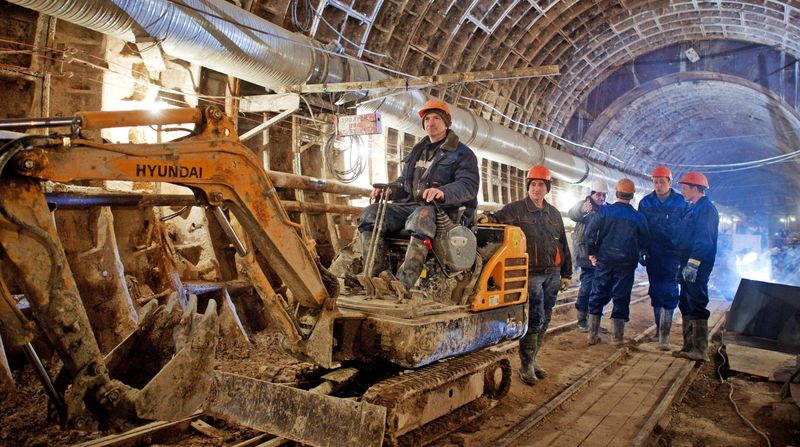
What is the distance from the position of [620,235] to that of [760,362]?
2162 millimetres

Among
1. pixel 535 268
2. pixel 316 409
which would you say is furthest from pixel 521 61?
pixel 316 409

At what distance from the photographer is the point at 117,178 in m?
2.52

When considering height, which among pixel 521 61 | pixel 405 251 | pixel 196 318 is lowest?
pixel 196 318

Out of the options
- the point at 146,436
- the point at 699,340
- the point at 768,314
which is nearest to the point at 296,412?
the point at 146,436

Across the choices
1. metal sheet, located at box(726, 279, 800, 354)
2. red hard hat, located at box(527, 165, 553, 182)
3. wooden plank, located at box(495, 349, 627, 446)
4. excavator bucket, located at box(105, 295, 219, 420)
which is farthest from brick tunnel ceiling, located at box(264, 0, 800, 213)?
metal sheet, located at box(726, 279, 800, 354)

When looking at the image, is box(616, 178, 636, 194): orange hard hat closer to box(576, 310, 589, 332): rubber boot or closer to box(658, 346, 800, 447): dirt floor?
box(576, 310, 589, 332): rubber boot

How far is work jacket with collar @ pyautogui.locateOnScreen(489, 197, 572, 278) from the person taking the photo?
5414 mm

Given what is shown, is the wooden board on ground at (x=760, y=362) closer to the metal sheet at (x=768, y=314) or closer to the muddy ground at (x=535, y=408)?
the muddy ground at (x=535, y=408)

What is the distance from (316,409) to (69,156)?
1.95m

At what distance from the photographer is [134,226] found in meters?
5.67

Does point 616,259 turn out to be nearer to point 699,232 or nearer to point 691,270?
point 691,270

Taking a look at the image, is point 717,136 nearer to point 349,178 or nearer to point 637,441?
point 349,178

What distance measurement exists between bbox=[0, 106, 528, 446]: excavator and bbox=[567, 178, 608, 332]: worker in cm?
388

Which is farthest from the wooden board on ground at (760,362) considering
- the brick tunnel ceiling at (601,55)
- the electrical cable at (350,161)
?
the brick tunnel ceiling at (601,55)
